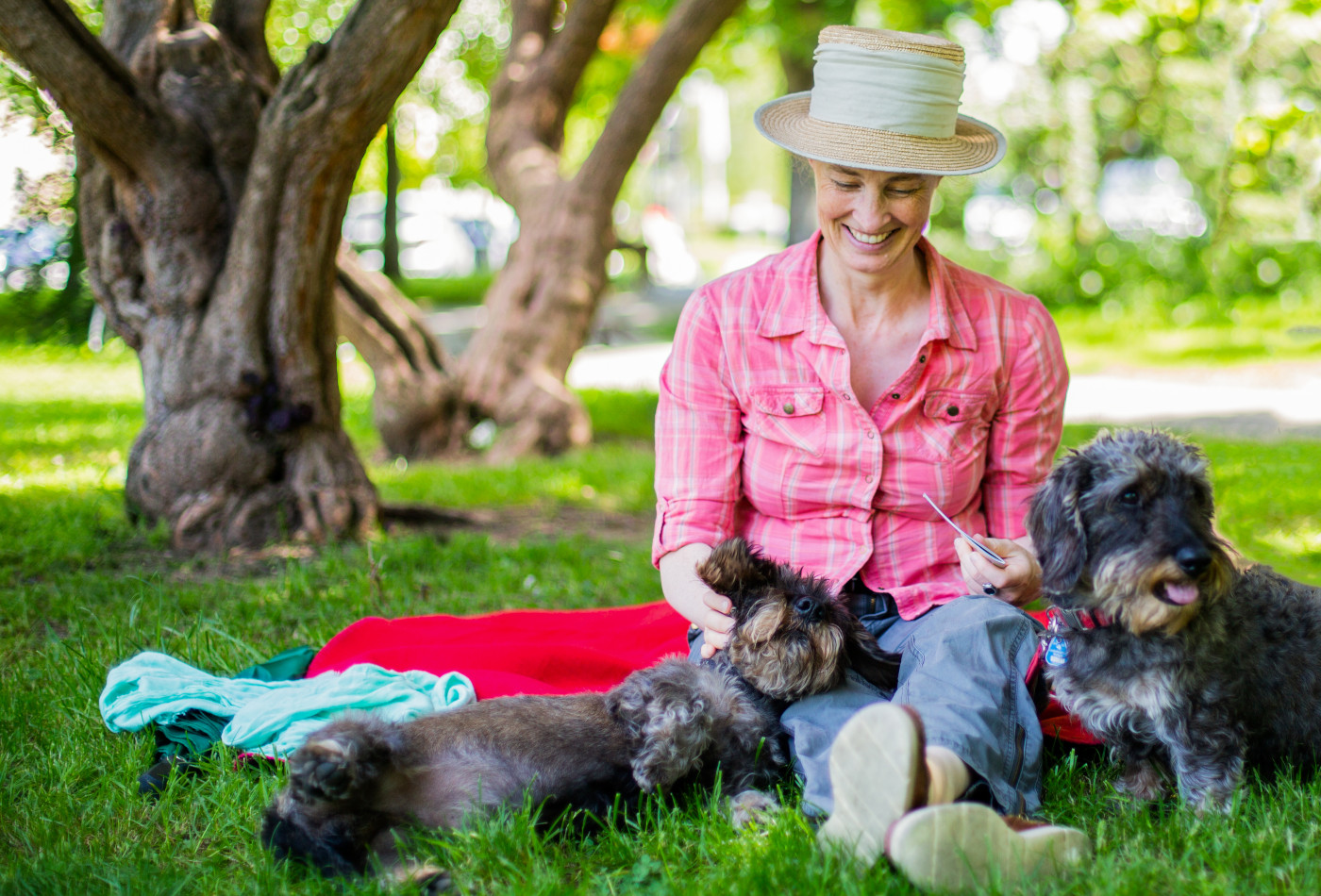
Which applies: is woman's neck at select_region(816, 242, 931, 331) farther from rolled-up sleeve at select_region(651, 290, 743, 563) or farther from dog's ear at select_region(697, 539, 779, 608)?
dog's ear at select_region(697, 539, 779, 608)

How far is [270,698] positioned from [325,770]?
1.15m

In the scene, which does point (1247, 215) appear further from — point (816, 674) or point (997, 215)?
point (816, 674)

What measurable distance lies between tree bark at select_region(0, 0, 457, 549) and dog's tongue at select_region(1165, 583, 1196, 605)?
4.56 metres

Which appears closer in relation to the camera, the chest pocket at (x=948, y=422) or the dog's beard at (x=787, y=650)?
the dog's beard at (x=787, y=650)

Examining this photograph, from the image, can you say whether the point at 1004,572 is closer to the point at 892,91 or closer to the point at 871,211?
the point at 871,211

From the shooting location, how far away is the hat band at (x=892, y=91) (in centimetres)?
346

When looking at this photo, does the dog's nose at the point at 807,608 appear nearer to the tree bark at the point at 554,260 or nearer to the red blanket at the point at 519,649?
the red blanket at the point at 519,649

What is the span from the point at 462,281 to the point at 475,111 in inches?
268

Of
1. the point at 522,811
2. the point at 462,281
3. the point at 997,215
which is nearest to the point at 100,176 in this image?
the point at 522,811

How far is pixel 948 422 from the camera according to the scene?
3.68 m

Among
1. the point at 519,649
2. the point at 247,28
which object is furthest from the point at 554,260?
the point at 519,649

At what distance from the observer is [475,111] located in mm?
22047

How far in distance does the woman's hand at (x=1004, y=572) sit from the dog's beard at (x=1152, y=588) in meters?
0.51

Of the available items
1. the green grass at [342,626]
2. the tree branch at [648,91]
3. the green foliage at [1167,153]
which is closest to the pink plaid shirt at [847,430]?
the green grass at [342,626]
